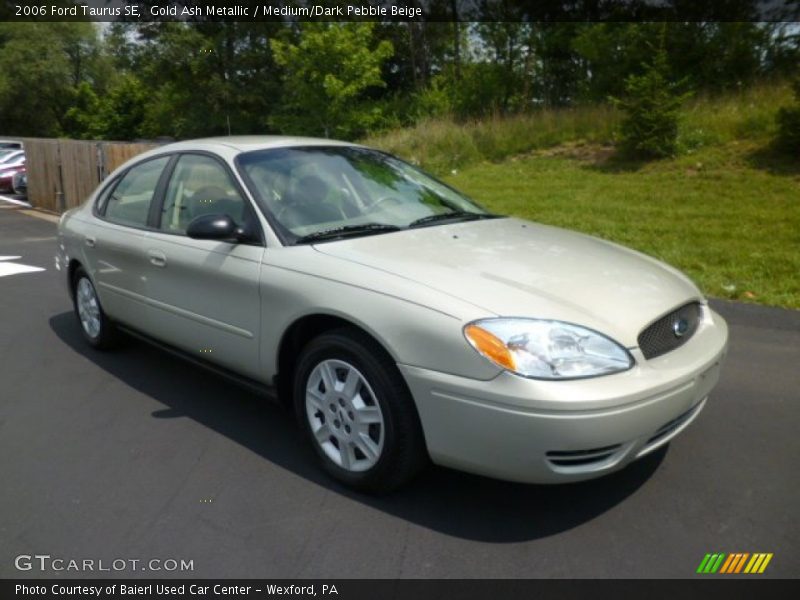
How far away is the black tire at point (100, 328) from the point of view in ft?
16.6

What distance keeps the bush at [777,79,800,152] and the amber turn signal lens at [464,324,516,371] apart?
10.2 meters

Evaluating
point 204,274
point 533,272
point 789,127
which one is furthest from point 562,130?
point 533,272

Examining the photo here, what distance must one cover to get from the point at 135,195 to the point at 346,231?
190 cm

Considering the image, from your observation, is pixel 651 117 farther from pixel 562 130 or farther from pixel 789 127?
pixel 562 130

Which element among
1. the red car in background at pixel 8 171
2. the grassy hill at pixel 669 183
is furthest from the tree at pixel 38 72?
the grassy hill at pixel 669 183

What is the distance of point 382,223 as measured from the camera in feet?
12.4

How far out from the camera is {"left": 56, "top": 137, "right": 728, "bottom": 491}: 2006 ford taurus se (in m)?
2.65

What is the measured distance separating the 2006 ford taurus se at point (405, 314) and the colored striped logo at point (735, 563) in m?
0.46

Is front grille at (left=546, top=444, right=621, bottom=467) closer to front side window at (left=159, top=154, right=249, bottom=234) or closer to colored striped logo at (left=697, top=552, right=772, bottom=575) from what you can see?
colored striped logo at (left=697, top=552, right=772, bottom=575)

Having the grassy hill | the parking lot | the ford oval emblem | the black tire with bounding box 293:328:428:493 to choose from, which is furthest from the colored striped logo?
the grassy hill

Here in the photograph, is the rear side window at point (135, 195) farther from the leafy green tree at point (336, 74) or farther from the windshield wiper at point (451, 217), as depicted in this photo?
the leafy green tree at point (336, 74)

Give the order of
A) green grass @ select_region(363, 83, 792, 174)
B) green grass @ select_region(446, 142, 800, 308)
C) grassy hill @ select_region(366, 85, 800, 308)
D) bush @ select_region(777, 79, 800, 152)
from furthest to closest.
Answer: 1. green grass @ select_region(363, 83, 792, 174)
2. bush @ select_region(777, 79, 800, 152)
3. grassy hill @ select_region(366, 85, 800, 308)
4. green grass @ select_region(446, 142, 800, 308)

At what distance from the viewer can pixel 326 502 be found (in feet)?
10.2

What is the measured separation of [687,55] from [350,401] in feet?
62.1
